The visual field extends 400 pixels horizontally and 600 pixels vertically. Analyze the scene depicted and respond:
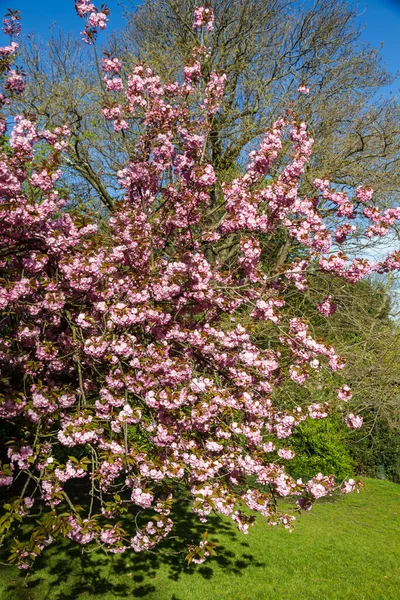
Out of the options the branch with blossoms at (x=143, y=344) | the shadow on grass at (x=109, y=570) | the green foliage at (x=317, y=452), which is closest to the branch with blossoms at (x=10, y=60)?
the branch with blossoms at (x=143, y=344)

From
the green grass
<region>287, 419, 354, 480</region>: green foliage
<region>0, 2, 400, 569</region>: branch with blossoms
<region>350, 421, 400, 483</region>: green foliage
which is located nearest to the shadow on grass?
the green grass

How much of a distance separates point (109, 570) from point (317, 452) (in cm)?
789

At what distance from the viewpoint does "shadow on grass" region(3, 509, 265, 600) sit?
573 centimetres

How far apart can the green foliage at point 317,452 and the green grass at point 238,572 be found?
3520 mm

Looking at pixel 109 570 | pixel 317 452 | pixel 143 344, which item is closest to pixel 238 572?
pixel 109 570

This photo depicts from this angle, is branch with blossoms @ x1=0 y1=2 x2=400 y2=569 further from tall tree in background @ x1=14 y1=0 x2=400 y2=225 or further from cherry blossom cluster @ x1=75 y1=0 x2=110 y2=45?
tall tree in background @ x1=14 y1=0 x2=400 y2=225

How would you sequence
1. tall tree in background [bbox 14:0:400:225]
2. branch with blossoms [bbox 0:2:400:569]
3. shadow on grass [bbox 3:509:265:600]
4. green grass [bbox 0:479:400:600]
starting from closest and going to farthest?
branch with blossoms [bbox 0:2:400:569], shadow on grass [bbox 3:509:265:600], green grass [bbox 0:479:400:600], tall tree in background [bbox 14:0:400:225]

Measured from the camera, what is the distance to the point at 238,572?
677 centimetres

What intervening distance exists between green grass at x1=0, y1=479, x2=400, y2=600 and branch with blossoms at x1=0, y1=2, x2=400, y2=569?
155 cm

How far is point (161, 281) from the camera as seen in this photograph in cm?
460

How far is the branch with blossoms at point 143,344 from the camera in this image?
160 inches

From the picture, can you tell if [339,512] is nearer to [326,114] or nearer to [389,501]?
[389,501]

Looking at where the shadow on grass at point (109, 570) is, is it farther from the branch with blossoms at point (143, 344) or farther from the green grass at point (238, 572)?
the branch with blossoms at point (143, 344)

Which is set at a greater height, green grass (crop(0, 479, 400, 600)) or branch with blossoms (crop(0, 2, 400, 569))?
branch with blossoms (crop(0, 2, 400, 569))
